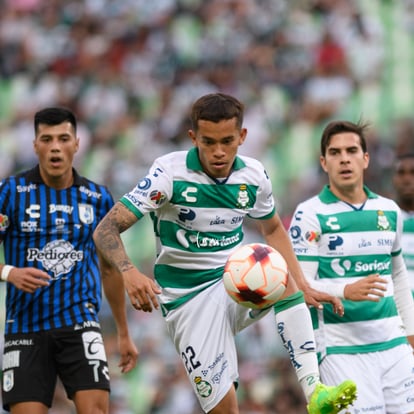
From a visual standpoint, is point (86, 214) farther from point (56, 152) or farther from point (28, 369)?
point (28, 369)

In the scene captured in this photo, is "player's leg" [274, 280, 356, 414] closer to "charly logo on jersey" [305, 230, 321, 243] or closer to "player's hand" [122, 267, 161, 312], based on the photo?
"charly logo on jersey" [305, 230, 321, 243]

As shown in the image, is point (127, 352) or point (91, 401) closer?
point (91, 401)

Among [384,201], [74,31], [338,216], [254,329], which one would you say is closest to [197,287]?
[338,216]

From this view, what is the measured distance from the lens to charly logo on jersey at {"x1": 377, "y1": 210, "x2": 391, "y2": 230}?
21.6 ft

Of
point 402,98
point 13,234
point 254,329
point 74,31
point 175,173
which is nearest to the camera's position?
point 175,173

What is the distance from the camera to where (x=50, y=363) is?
6414 millimetres

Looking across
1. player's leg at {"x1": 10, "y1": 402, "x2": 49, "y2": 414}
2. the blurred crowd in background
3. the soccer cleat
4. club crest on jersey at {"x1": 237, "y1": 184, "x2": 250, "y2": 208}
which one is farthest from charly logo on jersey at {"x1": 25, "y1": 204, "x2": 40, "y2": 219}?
the blurred crowd in background

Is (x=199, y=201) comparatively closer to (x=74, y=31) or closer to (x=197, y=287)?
(x=197, y=287)

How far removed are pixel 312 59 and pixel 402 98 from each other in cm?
133

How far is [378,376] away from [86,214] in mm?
2221

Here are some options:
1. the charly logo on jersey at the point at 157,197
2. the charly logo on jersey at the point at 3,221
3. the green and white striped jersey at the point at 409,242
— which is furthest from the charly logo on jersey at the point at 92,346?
the green and white striped jersey at the point at 409,242

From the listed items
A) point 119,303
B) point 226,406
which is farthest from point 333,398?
point 119,303

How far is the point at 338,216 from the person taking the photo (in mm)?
6551

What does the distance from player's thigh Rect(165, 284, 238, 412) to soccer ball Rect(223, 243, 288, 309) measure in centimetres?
44
